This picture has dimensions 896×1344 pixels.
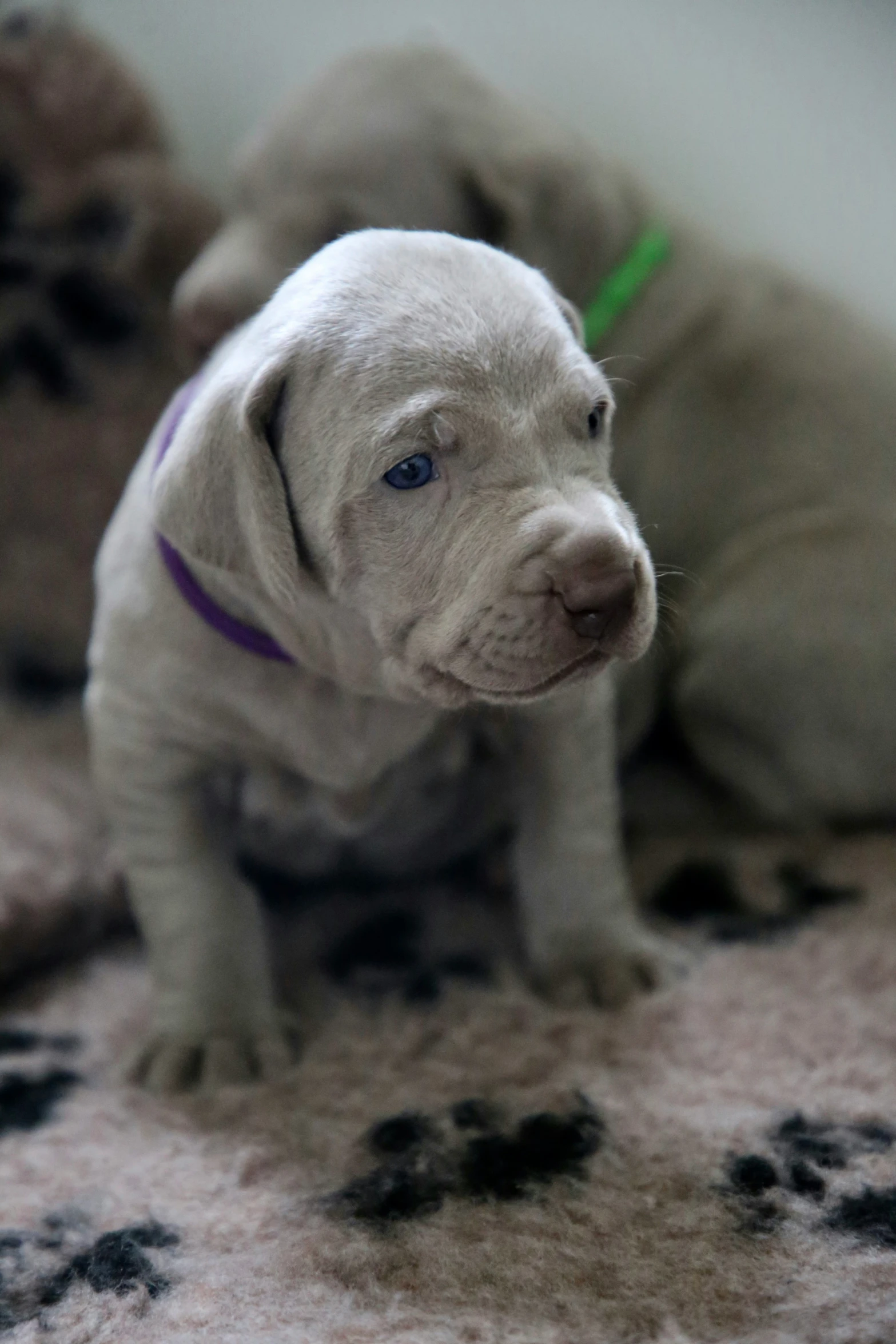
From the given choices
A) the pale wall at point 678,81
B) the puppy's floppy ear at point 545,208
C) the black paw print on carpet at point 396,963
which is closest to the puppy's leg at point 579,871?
the black paw print on carpet at point 396,963

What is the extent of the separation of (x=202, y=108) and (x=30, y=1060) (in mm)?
2129

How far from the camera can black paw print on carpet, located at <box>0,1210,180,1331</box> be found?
4.73ft

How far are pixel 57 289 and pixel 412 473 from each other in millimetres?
1608

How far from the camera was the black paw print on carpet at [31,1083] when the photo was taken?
1.82 m

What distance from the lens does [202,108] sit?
10.0ft

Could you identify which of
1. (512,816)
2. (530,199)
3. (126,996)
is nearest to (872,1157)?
(512,816)

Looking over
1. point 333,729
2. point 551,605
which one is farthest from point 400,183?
point 551,605

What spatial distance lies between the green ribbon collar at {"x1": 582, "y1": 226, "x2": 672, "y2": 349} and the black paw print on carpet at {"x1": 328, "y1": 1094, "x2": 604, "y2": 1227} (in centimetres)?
139

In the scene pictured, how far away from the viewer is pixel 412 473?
154cm

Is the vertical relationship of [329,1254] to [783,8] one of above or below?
below

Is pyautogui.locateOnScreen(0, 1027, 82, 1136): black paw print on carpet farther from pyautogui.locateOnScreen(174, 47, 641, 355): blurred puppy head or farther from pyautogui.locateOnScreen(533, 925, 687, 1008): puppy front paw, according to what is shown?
pyautogui.locateOnScreen(174, 47, 641, 355): blurred puppy head

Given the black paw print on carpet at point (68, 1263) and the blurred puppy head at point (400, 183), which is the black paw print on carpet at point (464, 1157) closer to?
the black paw print on carpet at point (68, 1263)

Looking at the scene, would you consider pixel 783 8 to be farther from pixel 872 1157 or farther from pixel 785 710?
pixel 872 1157

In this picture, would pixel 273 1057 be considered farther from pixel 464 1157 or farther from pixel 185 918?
pixel 464 1157
